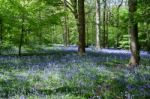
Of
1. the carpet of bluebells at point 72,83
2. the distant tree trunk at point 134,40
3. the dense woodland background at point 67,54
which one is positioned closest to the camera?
the carpet of bluebells at point 72,83

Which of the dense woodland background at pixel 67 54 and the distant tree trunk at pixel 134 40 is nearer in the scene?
the dense woodland background at pixel 67 54

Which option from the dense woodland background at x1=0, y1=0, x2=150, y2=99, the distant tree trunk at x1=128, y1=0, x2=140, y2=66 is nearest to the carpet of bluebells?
the dense woodland background at x1=0, y1=0, x2=150, y2=99

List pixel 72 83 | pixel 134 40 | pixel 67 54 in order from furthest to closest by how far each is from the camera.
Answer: pixel 67 54 → pixel 134 40 → pixel 72 83

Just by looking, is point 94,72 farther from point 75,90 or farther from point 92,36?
point 92,36

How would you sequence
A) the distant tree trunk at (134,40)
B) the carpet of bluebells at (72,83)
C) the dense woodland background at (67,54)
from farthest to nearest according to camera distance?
the distant tree trunk at (134,40), the dense woodland background at (67,54), the carpet of bluebells at (72,83)

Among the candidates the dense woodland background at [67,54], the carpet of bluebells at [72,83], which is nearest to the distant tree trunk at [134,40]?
the dense woodland background at [67,54]

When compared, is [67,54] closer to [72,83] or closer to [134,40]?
[134,40]

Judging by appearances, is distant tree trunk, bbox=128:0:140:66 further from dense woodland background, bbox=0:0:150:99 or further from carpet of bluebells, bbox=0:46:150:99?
carpet of bluebells, bbox=0:46:150:99

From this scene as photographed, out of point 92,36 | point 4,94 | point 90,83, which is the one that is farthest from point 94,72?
point 92,36

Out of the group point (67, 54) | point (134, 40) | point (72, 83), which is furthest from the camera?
point (67, 54)

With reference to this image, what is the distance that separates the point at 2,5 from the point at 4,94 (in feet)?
41.1

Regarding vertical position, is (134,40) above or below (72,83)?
above

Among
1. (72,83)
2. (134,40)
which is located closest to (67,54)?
(134,40)

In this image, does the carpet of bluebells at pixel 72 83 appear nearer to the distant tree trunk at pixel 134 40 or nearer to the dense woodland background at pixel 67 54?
the dense woodland background at pixel 67 54
